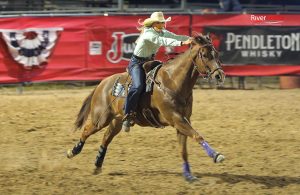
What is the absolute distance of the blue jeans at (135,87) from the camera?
7906mm

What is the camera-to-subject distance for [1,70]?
1509cm

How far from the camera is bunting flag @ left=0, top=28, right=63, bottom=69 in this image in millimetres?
15008

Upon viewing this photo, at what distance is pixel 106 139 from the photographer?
8508 mm

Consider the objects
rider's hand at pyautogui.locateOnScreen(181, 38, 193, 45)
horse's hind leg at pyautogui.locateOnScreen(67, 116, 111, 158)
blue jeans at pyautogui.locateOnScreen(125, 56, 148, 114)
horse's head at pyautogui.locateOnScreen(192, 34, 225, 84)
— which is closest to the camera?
horse's head at pyautogui.locateOnScreen(192, 34, 225, 84)

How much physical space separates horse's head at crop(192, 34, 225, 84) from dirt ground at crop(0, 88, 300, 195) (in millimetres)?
1327

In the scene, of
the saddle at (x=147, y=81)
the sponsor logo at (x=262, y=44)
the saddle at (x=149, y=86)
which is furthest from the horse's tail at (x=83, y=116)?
the sponsor logo at (x=262, y=44)

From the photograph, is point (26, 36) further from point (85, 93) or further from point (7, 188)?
point (7, 188)

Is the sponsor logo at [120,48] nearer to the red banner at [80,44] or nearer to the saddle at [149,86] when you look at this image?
the red banner at [80,44]

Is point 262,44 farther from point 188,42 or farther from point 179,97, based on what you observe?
point 188,42

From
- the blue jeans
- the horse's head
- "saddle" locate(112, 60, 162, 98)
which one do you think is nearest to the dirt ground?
the blue jeans

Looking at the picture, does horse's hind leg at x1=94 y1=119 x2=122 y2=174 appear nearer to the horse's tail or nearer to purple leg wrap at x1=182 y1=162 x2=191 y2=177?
the horse's tail

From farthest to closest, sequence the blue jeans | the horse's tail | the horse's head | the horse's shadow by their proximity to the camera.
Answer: the horse's tail → the blue jeans → the horse's shadow → the horse's head

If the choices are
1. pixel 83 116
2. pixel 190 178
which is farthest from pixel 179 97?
pixel 83 116

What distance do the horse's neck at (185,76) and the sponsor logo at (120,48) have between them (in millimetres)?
7942
